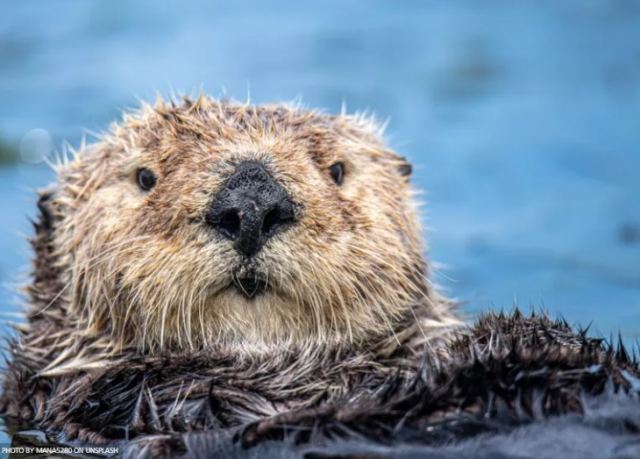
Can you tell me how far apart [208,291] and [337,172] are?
3.02 ft

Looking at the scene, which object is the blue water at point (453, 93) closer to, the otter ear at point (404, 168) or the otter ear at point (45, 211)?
the otter ear at point (404, 168)

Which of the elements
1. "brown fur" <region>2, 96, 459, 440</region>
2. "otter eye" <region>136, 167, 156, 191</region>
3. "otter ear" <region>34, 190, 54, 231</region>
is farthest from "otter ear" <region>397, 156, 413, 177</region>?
"otter ear" <region>34, 190, 54, 231</region>

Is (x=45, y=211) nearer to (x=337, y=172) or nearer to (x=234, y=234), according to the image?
(x=337, y=172)

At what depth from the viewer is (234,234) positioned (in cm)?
401

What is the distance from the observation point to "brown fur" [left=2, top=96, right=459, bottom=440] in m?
4.17

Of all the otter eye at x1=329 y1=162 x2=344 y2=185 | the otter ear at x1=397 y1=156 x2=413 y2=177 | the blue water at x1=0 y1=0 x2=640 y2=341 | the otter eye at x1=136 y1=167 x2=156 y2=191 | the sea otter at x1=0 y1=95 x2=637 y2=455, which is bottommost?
the sea otter at x1=0 y1=95 x2=637 y2=455

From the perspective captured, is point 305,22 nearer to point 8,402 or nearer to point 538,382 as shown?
point 8,402

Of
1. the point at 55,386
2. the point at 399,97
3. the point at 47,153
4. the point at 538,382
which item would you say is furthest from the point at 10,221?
the point at 538,382

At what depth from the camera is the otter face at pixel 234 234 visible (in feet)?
13.3

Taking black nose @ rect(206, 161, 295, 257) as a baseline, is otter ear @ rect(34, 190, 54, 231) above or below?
above

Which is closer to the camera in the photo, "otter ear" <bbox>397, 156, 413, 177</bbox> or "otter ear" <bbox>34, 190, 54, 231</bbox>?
"otter ear" <bbox>34, 190, 54, 231</bbox>

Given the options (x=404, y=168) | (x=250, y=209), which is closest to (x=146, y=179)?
(x=250, y=209)

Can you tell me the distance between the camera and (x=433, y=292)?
505 centimetres

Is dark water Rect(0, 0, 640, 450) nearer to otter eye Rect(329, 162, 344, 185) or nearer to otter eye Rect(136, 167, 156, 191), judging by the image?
otter eye Rect(329, 162, 344, 185)
